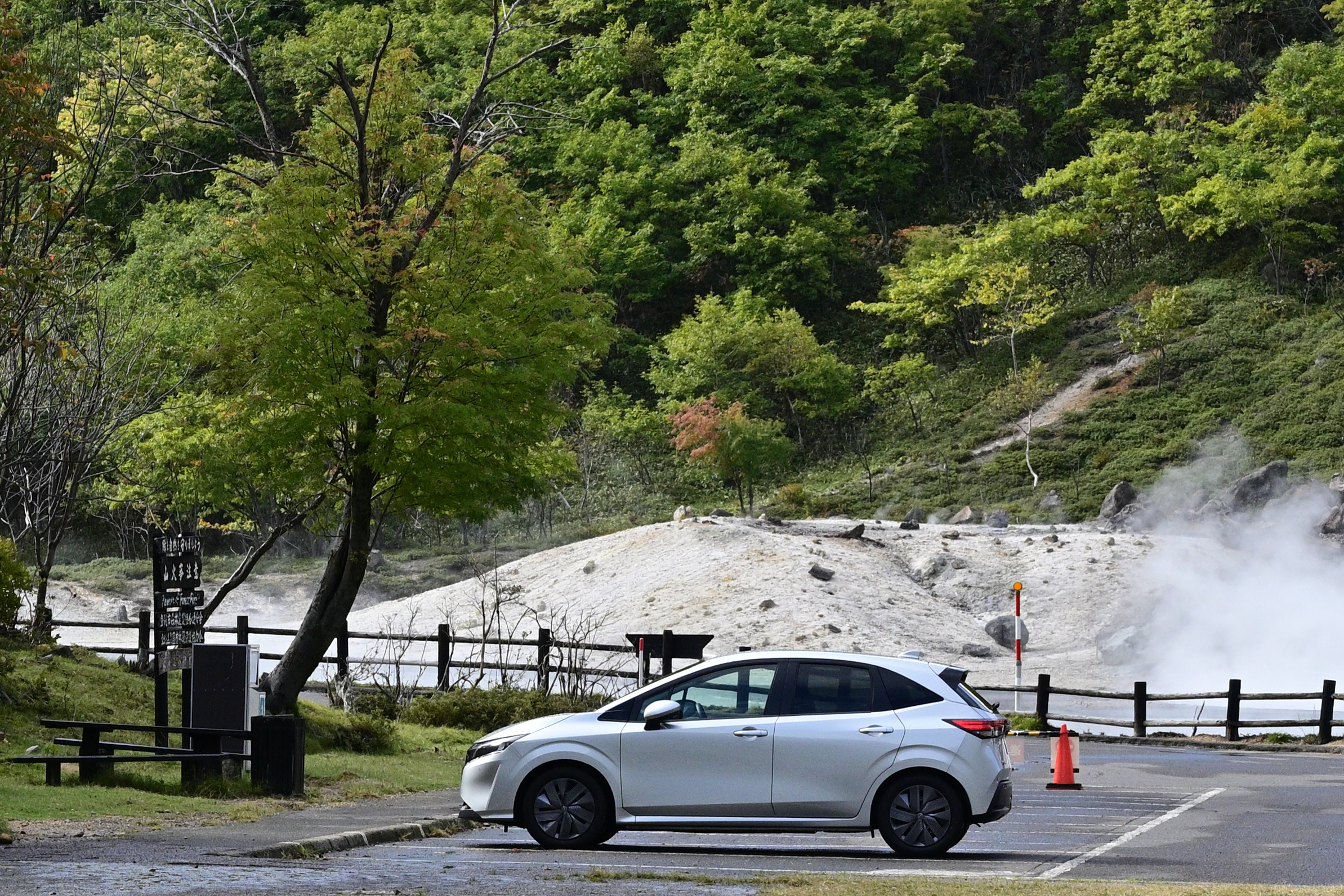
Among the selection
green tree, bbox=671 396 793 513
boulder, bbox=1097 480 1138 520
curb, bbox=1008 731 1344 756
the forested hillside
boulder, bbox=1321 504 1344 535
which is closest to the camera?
the forested hillside

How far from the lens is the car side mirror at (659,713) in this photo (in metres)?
12.1

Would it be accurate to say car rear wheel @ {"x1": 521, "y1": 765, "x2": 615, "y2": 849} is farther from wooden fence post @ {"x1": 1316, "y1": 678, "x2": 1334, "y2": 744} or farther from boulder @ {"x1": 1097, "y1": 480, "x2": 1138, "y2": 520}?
boulder @ {"x1": 1097, "y1": 480, "x2": 1138, "y2": 520}

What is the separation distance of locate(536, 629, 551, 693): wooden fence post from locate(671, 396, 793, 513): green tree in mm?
28576

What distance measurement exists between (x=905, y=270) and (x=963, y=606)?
25475 millimetres

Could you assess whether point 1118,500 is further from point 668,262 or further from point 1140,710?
point 668,262

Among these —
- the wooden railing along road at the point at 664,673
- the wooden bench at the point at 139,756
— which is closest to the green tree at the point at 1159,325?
the wooden railing along road at the point at 664,673

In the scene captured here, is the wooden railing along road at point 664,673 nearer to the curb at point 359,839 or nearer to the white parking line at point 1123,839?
the white parking line at point 1123,839

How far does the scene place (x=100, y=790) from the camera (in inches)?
574

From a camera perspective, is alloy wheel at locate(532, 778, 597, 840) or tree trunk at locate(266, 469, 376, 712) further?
tree trunk at locate(266, 469, 376, 712)

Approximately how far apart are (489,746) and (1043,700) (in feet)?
53.4

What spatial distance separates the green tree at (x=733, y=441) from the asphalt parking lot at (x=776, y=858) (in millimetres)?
36906

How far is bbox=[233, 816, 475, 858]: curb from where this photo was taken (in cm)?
1123

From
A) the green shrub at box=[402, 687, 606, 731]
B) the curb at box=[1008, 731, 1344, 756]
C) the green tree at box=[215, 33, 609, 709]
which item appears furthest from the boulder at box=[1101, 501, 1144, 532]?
the green tree at box=[215, 33, 609, 709]

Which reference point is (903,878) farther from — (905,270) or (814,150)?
(814,150)
